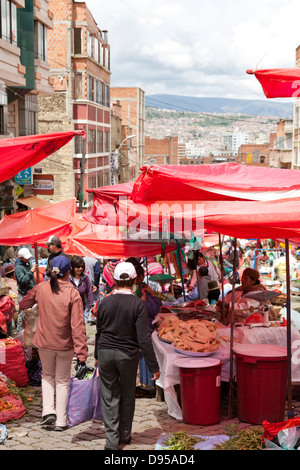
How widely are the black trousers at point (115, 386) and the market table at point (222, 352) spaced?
0.89 m

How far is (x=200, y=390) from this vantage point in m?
6.53

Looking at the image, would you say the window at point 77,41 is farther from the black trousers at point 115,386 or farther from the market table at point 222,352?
the black trousers at point 115,386

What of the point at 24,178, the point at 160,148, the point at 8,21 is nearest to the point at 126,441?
the point at 8,21

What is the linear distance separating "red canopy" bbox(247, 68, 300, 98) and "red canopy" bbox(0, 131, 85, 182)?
2152 mm

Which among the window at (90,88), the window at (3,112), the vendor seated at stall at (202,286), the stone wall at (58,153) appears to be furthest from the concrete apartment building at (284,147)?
the vendor seated at stall at (202,286)

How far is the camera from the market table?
6738 mm

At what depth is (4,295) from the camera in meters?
8.75

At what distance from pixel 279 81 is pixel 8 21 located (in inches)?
732

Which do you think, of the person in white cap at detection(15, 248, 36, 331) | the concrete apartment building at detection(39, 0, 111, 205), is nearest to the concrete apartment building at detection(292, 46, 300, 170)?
the concrete apartment building at detection(39, 0, 111, 205)

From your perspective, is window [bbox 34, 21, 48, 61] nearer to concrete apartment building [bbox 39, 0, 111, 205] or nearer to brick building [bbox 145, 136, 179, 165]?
concrete apartment building [bbox 39, 0, 111, 205]

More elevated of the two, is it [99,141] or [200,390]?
[99,141]

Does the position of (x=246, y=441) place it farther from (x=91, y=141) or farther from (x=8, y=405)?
(x=91, y=141)
